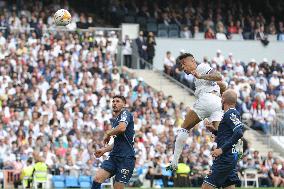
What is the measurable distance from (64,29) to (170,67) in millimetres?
4699

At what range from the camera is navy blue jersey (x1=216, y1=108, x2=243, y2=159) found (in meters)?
17.2

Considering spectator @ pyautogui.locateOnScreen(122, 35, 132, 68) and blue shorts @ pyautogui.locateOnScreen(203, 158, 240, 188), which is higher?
spectator @ pyautogui.locateOnScreen(122, 35, 132, 68)

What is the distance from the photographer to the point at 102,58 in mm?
37219

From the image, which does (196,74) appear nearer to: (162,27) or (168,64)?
(168,64)

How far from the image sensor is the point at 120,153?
1902cm

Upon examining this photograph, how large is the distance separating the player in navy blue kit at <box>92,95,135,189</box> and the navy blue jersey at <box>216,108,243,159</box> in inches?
80.6

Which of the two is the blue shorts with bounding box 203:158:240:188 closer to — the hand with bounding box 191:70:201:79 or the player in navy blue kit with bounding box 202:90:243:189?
the player in navy blue kit with bounding box 202:90:243:189

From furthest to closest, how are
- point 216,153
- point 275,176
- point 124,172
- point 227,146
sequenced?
point 275,176
point 124,172
point 227,146
point 216,153

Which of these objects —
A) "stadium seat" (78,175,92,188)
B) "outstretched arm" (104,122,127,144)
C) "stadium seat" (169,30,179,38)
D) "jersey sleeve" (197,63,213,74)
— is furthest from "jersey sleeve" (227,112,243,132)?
"stadium seat" (169,30,179,38)

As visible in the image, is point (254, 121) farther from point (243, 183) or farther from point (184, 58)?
point (184, 58)

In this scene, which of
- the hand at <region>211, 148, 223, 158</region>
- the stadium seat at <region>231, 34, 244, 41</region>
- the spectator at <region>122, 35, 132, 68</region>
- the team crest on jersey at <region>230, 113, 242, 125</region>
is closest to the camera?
the hand at <region>211, 148, 223, 158</region>

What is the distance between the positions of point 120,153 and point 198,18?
25.7 m

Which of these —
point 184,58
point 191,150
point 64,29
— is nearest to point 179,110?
point 191,150

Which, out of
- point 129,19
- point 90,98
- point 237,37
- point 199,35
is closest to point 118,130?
point 90,98
